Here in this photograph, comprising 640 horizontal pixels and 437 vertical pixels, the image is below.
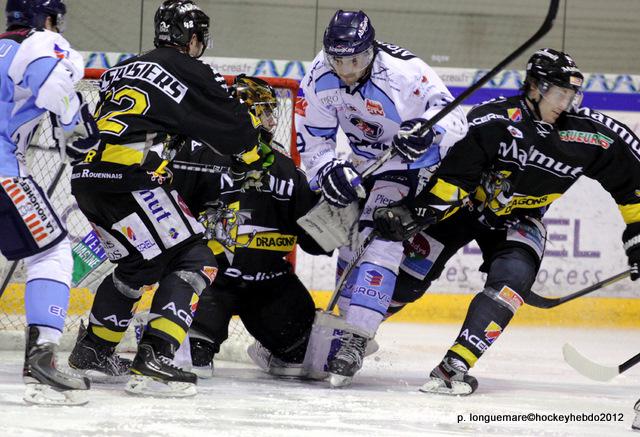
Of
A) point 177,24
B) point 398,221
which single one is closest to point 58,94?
point 177,24

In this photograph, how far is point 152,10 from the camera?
20.1ft

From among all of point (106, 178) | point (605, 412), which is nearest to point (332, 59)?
point (106, 178)

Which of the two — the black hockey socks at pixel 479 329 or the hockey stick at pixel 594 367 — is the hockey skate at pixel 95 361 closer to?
the black hockey socks at pixel 479 329

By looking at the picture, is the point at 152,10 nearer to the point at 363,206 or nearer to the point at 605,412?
the point at 363,206

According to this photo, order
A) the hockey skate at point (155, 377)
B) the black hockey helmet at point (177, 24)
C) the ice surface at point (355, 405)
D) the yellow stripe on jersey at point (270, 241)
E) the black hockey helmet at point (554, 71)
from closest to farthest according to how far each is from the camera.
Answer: the ice surface at point (355, 405) → the hockey skate at point (155, 377) → the black hockey helmet at point (177, 24) → the black hockey helmet at point (554, 71) → the yellow stripe on jersey at point (270, 241)

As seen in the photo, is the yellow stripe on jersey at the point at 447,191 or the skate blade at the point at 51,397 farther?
the yellow stripe on jersey at the point at 447,191

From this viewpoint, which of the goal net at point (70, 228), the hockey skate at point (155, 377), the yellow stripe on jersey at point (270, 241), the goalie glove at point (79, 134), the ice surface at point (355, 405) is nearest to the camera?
the ice surface at point (355, 405)

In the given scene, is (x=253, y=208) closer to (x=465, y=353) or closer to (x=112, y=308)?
(x=112, y=308)

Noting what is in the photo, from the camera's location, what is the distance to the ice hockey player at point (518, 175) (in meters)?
3.53

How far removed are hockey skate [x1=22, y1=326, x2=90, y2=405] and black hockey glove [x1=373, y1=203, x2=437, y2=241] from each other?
1.17 m

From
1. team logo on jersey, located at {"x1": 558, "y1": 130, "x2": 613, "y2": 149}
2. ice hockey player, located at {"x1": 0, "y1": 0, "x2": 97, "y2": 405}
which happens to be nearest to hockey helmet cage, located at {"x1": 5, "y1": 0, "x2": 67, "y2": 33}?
ice hockey player, located at {"x1": 0, "y1": 0, "x2": 97, "y2": 405}

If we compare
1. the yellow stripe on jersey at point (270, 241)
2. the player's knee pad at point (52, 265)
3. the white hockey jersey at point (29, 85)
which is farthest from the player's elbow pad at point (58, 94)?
the yellow stripe on jersey at point (270, 241)

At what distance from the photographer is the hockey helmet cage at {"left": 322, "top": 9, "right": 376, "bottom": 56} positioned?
346 cm

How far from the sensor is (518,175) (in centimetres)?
362
